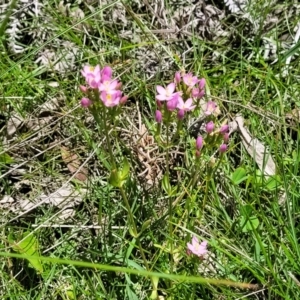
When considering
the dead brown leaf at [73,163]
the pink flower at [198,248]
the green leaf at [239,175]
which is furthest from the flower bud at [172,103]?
the dead brown leaf at [73,163]

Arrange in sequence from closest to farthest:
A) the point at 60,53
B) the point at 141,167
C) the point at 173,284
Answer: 1. the point at 173,284
2. the point at 141,167
3. the point at 60,53

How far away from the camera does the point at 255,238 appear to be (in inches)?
75.2

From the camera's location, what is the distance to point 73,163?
7.44ft

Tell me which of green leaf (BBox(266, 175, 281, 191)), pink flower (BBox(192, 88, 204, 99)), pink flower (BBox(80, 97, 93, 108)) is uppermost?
pink flower (BBox(80, 97, 93, 108))

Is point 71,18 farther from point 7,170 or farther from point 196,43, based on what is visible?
point 7,170

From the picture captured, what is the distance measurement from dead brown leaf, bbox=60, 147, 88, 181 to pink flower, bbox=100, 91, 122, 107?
0.70 metres

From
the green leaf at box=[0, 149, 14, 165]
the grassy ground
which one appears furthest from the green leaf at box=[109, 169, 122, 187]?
the green leaf at box=[0, 149, 14, 165]

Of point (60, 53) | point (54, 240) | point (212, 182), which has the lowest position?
point (54, 240)

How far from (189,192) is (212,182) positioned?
0.36 feet

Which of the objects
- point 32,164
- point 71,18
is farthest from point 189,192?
point 71,18

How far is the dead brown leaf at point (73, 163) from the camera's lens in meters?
2.23

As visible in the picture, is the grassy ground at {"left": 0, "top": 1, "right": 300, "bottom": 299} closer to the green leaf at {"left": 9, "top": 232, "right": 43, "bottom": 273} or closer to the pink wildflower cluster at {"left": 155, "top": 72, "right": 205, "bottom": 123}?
the green leaf at {"left": 9, "top": 232, "right": 43, "bottom": 273}

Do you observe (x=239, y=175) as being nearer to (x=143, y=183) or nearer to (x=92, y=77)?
(x=143, y=183)

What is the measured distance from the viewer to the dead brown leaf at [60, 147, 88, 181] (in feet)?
7.32
